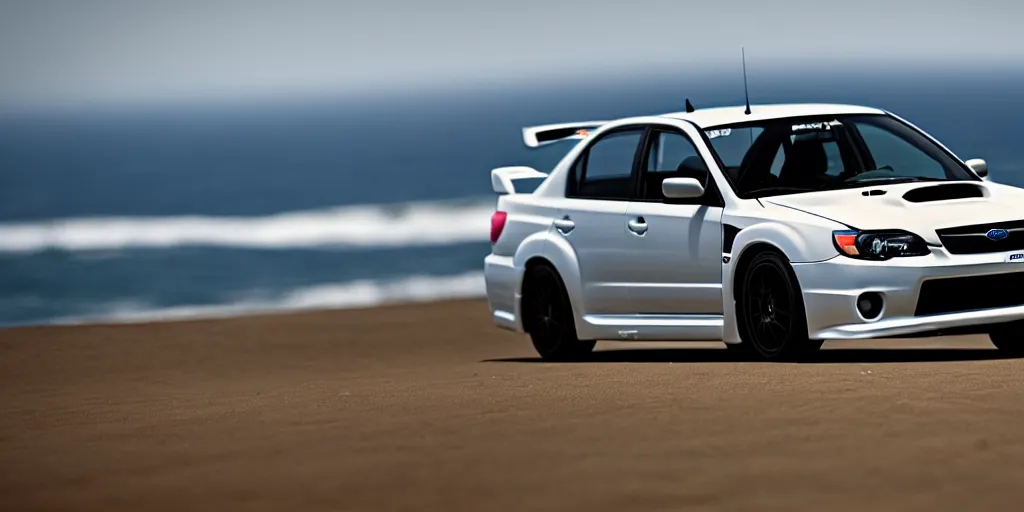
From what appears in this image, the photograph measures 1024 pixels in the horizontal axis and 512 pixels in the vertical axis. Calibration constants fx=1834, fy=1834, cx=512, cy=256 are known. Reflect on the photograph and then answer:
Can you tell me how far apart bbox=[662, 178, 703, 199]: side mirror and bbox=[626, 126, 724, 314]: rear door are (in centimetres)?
17

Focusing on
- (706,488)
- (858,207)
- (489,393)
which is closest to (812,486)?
(706,488)

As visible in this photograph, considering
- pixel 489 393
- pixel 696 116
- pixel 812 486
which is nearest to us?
pixel 812 486

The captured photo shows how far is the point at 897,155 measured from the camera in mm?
10938

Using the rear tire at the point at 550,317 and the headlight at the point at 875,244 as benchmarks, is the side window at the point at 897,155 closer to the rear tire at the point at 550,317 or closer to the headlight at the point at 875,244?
the headlight at the point at 875,244

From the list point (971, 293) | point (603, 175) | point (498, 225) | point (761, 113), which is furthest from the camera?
point (498, 225)

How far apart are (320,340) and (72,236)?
78.9ft

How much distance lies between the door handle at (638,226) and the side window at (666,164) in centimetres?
16

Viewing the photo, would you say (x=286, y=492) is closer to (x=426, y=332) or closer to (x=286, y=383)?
(x=286, y=383)

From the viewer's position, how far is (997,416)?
7.66 meters

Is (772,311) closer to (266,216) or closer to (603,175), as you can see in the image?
(603,175)

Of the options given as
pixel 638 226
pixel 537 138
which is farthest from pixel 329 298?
pixel 638 226

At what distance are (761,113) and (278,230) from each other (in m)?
29.4

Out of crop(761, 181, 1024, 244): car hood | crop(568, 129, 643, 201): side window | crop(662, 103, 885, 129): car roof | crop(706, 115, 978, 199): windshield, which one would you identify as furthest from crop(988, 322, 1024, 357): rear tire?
crop(568, 129, 643, 201): side window

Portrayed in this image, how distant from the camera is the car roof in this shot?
1108 cm
